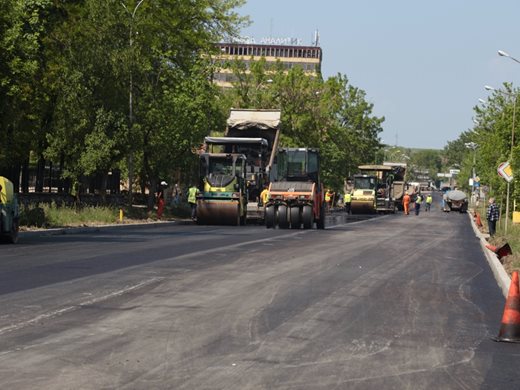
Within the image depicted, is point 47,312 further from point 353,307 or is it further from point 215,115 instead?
point 215,115


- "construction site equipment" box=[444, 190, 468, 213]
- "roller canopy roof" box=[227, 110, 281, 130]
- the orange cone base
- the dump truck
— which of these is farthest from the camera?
"construction site equipment" box=[444, 190, 468, 213]

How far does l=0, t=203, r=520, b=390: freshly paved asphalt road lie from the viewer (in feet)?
28.7

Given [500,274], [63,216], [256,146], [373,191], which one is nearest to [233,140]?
[256,146]

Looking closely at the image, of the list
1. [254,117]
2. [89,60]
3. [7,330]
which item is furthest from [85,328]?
[254,117]

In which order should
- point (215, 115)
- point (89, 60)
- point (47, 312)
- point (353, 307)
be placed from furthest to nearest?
point (215, 115)
point (89, 60)
point (353, 307)
point (47, 312)

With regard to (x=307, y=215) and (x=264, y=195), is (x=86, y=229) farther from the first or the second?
(x=264, y=195)

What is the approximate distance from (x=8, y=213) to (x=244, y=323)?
1570 cm

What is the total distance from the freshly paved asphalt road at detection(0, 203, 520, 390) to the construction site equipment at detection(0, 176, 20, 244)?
104 inches

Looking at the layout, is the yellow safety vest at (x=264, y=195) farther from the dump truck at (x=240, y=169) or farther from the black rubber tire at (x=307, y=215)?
the black rubber tire at (x=307, y=215)

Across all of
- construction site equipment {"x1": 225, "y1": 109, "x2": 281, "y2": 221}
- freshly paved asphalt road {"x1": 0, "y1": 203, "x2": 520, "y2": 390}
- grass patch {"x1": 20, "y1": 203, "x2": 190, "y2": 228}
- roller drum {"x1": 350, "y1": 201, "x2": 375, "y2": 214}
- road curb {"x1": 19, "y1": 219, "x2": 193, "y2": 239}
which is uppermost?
construction site equipment {"x1": 225, "y1": 109, "x2": 281, "y2": 221}

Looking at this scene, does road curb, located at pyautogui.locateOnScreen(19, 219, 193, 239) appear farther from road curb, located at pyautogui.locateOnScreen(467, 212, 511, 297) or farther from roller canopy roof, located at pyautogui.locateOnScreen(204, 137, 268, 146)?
road curb, located at pyautogui.locateOnScreen(467, 212, 511, 297)

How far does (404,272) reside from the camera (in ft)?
69.3

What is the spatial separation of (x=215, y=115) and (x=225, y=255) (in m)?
30.3

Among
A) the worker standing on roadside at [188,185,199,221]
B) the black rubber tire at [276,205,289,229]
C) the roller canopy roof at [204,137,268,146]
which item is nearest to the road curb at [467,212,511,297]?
the black rubber tire at [276,205,289,229]
